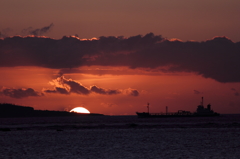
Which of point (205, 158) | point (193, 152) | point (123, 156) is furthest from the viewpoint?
point (193, 152)

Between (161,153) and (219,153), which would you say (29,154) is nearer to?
(161,153)

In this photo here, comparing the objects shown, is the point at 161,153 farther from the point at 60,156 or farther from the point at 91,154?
the point at 60,156

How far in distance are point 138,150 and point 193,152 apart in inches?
341

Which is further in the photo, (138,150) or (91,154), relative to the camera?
(138,150)

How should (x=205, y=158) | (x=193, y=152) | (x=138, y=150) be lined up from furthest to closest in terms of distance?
(x=138, y=150)
(x=193, y=152)
(x=205, y=158)

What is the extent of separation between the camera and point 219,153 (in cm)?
5569

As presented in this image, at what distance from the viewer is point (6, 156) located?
55.5 metres

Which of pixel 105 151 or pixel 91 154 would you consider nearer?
pixel 91 154

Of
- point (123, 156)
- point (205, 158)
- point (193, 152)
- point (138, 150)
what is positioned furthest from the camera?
point (138, 150)

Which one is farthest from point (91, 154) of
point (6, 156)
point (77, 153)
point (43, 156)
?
point (6, 156)

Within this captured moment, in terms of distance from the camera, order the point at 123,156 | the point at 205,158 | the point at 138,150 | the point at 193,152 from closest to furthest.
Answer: the point at 205,158 → the point at 123,156 → the point at 193,152 → the point at 138,150

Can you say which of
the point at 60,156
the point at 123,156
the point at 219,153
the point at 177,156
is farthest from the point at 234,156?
the point at 60,156

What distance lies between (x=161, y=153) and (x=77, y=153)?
12041mm

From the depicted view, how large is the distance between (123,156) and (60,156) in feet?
28.2
